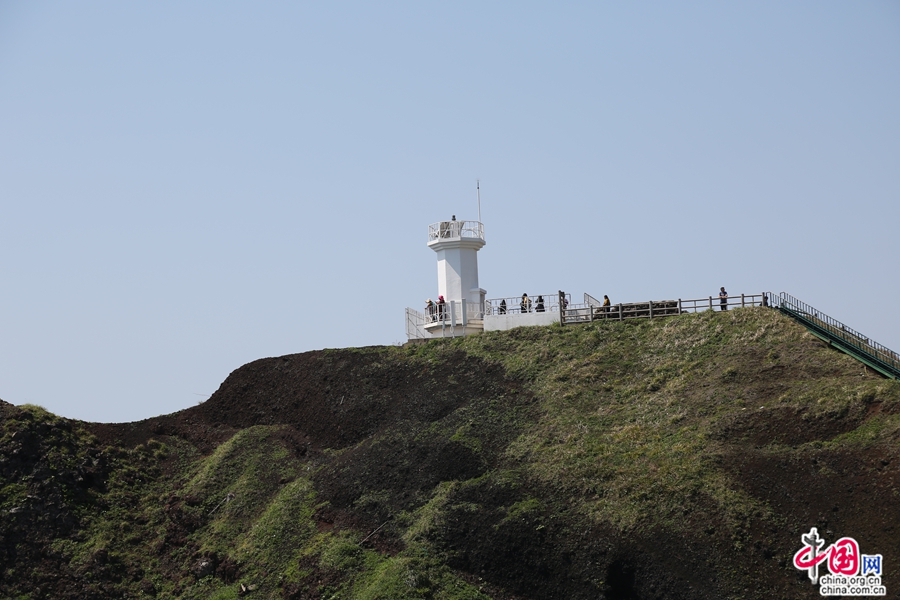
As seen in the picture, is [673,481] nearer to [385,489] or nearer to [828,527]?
[828,527]

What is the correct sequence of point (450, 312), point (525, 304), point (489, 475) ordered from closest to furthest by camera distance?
point (489, 475), point (525, 304), point (450, 312)

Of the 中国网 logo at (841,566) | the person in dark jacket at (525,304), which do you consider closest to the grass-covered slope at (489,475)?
the 中国网 logo at (841,566)

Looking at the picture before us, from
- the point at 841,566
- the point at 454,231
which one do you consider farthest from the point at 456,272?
the point at 841,566

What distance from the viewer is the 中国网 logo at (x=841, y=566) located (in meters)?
27.9

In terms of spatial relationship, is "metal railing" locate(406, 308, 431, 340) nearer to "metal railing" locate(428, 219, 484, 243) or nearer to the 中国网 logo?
"metal railing" locate(428, 219, 484, 243)

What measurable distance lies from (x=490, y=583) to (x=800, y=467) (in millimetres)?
10098

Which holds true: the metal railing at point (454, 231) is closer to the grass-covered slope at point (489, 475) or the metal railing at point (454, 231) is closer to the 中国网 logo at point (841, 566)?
the grass-covered slope at point (489, 475)

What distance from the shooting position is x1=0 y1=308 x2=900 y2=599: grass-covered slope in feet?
103

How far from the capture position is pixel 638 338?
4550 centimetres

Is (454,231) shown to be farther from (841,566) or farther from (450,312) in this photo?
(841,566)

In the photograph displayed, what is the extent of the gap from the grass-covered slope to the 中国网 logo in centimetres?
35

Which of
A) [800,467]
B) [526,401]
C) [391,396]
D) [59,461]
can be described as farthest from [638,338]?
[59,461]

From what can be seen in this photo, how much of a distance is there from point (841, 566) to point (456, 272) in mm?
28962

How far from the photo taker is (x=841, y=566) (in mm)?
28594
